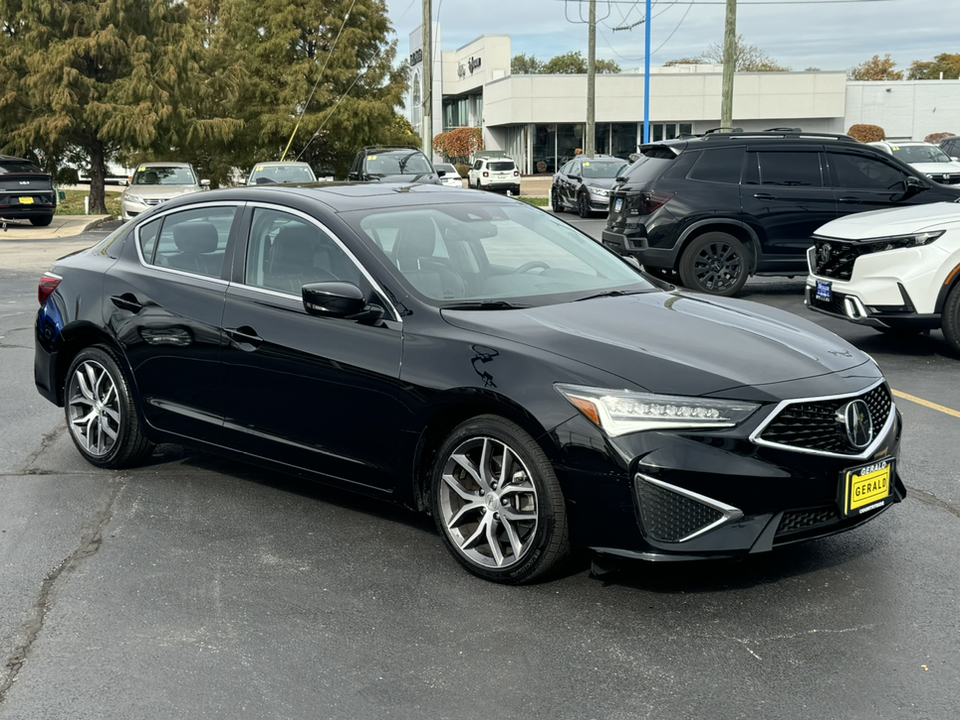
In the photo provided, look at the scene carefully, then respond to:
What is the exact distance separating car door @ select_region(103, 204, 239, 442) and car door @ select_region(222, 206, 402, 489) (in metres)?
0.15

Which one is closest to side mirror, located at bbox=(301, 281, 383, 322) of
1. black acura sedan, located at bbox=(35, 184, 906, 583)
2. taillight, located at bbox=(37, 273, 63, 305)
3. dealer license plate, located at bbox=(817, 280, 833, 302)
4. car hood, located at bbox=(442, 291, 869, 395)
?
black acura sedan, located at bbox=(35, 184, 906, 583)

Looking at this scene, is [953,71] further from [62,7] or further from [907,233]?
[907,233]

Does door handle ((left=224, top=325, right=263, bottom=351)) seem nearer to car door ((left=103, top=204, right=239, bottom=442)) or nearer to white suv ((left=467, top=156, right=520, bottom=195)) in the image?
car door ((left=103, top=204, right=239, bottom=442))

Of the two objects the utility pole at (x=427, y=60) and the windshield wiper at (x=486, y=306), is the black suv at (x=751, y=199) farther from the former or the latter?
the utility pole at (x=427, y=60)

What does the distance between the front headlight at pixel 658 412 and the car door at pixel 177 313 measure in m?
2.26

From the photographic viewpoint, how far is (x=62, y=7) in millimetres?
31938

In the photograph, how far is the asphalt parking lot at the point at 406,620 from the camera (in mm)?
3662

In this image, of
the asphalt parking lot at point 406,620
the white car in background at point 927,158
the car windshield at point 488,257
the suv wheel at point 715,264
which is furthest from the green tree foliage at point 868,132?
the asphalt parking lot at point 406,620

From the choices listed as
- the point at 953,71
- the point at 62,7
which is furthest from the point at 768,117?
the point at 953,71

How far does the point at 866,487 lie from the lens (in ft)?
14.5

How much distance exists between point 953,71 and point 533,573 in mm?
123970

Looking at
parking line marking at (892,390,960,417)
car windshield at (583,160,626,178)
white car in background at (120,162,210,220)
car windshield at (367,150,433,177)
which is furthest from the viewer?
car windshield at (583,160,626,178)

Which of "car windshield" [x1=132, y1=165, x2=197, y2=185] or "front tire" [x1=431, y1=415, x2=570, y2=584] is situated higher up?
"car windshield" [x1=132, y1=165, x2=197, y2=185]

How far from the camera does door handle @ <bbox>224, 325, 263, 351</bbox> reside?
5.42m
